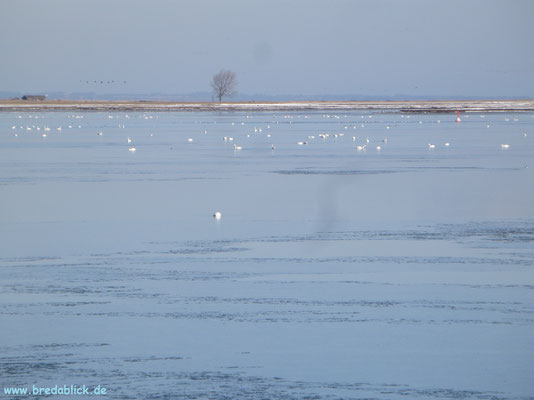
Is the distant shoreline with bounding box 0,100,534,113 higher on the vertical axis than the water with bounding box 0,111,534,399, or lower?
higher

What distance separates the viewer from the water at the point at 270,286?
6785mm

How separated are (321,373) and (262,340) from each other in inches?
36.9

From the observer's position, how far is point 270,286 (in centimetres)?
948

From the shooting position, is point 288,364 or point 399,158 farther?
point 399,158

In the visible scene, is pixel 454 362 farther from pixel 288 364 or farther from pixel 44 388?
pixel 44 388

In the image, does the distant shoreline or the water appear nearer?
the water

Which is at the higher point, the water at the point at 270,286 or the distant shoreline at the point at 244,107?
the distant shoreline at the point at 244,107

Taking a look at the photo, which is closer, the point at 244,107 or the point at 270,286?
the point at 270,286

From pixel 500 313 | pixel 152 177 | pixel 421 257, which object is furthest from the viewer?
pixel 152 177

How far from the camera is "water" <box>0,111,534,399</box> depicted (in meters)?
6.79

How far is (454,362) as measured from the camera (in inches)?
278

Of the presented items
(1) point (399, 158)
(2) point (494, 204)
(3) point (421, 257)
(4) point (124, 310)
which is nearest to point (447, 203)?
(2) point (494, 204)

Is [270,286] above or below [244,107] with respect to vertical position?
below

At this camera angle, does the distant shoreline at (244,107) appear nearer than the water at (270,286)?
No
